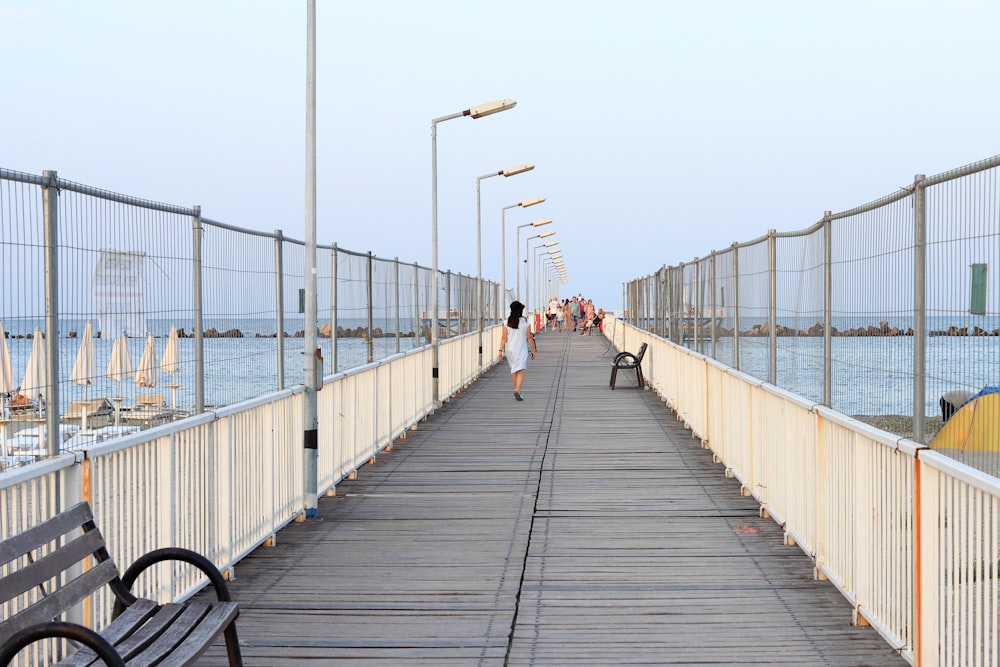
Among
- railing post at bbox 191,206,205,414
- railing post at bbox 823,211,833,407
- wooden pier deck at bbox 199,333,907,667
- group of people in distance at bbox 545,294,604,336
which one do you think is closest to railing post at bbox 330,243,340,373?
wooden pier deck at bbox 199,333,907,667

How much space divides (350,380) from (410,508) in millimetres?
1777

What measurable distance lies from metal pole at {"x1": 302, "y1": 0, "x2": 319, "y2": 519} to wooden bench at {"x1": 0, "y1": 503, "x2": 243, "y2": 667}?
13.3 ft

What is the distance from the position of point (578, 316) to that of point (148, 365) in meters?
63.7

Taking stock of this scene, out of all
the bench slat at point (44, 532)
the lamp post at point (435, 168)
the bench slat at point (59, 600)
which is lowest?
the bench slat at point (59, 600)

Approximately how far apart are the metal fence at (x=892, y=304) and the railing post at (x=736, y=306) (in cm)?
71

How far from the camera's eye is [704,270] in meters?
15.1

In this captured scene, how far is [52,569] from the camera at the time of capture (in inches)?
182

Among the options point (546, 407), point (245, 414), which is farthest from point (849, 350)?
point (546, 407)

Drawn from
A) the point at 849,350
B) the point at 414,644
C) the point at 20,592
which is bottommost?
the point at 414,644

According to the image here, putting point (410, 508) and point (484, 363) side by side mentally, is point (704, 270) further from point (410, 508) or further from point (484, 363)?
point (484, 363)

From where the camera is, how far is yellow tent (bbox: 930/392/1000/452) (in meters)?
5.08

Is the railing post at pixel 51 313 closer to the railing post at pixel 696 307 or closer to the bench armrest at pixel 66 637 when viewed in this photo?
Answer: the bench armrest at pixel 66 637

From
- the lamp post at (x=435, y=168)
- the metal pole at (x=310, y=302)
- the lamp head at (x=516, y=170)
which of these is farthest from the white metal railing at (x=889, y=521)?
A: the lamp head at (x=516, y=170)

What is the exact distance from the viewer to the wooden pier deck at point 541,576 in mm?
5848
